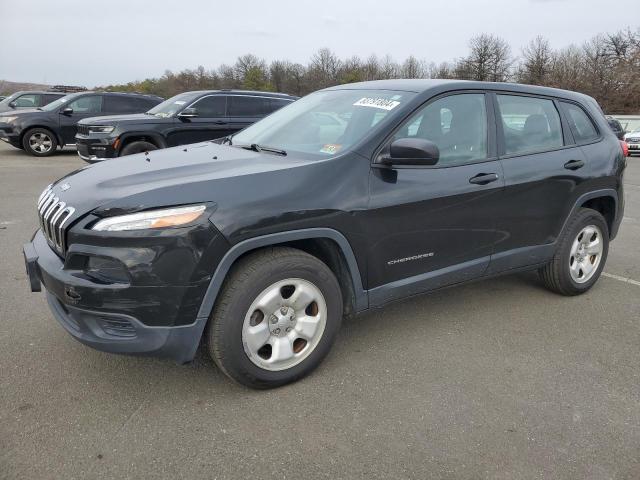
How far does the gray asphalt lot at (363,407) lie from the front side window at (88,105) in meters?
10.5

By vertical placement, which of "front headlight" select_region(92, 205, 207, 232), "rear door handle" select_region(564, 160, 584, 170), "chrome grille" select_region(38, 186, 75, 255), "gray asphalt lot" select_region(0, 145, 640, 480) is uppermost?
"rear door handle" select_region(564, 160, 584, 170)

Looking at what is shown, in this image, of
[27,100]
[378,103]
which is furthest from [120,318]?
[27,100]

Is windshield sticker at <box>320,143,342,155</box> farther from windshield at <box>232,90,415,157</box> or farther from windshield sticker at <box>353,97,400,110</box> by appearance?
windshield sticker at <box>353,97,400,110</box>

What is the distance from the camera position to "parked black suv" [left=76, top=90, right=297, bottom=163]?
9.72 m

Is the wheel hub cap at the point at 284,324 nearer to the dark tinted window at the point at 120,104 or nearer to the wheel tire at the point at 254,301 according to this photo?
the wheel tire at the point at 254,301

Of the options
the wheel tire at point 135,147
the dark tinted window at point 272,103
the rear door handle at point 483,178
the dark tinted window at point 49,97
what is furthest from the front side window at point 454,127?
the dark tinted window at point 49,97

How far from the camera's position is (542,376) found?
3.06 metres

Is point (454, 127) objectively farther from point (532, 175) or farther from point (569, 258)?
point (569, 258)

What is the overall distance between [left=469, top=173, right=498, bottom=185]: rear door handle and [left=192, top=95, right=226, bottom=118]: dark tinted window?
8120mm

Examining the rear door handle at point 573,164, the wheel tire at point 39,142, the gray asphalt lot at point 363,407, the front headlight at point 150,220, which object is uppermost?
the rear door handle at point 573,164

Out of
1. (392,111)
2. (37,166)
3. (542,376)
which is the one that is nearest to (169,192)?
(392,111)

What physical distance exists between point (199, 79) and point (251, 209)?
87.0 m

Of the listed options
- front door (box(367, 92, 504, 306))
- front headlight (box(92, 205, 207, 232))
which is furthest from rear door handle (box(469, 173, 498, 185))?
front headlight (box(92, 205, 207, 232))

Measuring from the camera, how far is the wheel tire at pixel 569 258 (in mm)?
4078
